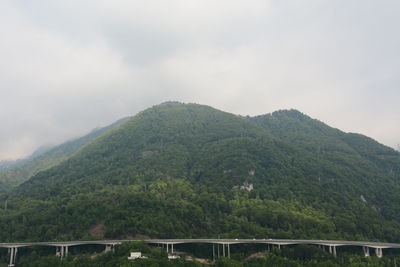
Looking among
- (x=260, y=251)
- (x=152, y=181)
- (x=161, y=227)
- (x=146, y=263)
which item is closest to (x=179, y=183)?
(x=152, y=181)

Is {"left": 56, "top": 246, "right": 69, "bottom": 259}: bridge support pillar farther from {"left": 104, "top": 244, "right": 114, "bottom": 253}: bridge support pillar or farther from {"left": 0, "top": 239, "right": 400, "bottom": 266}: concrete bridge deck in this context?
{"left": 104, "top": 244, "right": 114, "bottom": 253}: bridge support pillar

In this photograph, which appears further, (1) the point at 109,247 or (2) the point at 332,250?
(2) the point at 332,250

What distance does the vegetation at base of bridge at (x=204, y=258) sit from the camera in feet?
325

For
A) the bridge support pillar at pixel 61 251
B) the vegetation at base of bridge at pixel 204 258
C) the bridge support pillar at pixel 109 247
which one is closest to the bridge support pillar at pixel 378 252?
the vegetation at base of bridge at pixel 204 258

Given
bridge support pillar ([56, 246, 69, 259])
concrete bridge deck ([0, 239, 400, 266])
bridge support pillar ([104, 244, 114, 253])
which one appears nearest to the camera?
concrete bridge deck ([0, 239, 400, 266])

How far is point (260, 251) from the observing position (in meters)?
118

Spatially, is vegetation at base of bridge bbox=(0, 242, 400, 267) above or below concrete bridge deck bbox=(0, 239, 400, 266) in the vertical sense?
below

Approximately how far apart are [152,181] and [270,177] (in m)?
65.8

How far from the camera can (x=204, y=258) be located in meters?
118

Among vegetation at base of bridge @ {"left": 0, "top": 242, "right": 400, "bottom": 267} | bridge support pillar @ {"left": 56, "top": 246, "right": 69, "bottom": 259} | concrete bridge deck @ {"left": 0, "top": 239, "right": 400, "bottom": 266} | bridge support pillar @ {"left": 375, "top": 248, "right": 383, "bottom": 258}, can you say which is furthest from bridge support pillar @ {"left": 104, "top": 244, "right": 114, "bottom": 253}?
bridge support pillar @ {"left": 375, "top": 248, "right": 383, "bottom": 258}

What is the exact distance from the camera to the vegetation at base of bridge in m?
99.0

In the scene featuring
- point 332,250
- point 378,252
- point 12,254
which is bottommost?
point 378,252

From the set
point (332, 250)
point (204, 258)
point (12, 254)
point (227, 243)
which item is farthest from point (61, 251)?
point (332, 250)

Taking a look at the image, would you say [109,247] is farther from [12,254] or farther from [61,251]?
[12,254]
